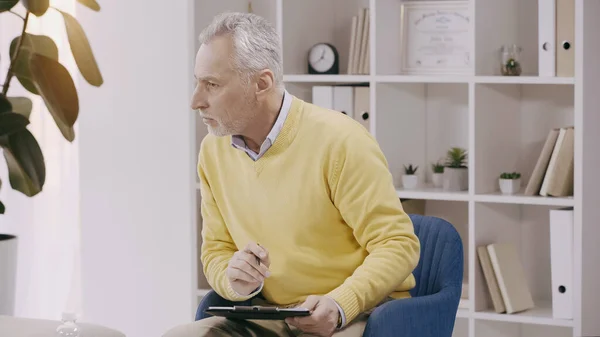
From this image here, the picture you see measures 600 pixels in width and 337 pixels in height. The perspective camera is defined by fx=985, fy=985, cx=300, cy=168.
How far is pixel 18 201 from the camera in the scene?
439 cm

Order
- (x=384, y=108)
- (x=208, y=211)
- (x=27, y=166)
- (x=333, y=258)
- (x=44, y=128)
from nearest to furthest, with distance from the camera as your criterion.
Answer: (x=27, y=166), (x=333, y=258), (x=208, y=211), (x=384, y=108), (x=44, y=128)

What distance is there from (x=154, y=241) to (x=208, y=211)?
1.23 m

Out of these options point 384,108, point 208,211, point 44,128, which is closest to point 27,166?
point 208,211

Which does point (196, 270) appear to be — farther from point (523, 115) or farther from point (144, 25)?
point (523, 115)

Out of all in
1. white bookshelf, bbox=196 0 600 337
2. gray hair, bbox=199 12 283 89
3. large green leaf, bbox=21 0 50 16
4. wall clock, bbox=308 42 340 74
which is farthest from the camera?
wall clock, bbox=308 42 340 74

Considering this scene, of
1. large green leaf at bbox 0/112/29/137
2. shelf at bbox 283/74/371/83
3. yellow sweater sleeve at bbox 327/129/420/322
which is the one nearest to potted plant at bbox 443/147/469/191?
shelf at bbox 283/74/371/83

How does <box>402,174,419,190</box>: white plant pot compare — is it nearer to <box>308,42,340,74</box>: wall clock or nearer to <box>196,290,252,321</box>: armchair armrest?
<box>308,42,340,74</box>: wall clock

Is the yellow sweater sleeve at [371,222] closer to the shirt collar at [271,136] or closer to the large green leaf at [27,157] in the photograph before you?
the shirt collar at [271,136]

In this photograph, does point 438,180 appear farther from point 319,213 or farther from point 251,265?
point 251,265

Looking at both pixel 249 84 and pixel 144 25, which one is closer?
pixel 249 84

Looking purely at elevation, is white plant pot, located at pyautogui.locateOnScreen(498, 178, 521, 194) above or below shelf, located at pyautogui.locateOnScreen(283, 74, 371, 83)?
below

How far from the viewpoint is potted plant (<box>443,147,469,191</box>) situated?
3459 millimetres

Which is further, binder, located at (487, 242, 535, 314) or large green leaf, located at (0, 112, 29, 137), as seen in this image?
binder, located at (487, 242, 535, 314)

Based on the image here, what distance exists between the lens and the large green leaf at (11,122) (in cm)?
111
